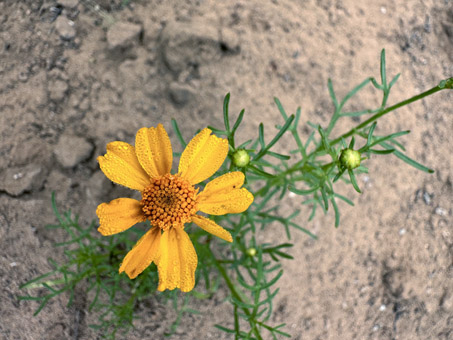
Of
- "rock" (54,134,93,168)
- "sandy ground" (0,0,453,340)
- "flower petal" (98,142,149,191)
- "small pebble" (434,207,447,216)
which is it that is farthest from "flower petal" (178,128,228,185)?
"small pebble" (434,207,447,216)

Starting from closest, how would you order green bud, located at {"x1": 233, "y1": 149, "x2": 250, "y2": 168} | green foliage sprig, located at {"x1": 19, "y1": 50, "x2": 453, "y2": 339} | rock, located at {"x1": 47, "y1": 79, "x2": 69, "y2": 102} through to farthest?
1. green bud, located at {"x1": 233, "y1": 149, "x2": 250, "y2": 168}
2. green foliage sprig, located at {"x1": 19, "y1": 50, "x2": 453, "y2": 339}
3. rock, located at {"x1": 47, "y1": 79, "x2": 69, "y2": 102}

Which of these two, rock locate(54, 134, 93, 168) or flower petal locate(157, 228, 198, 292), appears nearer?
flower petal locate(157, 228, 198, 292)

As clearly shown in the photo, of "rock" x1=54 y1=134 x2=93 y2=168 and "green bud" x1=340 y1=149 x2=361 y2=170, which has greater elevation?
"green bud" x1=340 y1=149 x2=361 y2=170

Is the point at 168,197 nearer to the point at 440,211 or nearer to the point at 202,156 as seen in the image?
the point at 202,156

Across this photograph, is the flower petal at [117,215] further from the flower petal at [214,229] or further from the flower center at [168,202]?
the flower petal at [214,229]

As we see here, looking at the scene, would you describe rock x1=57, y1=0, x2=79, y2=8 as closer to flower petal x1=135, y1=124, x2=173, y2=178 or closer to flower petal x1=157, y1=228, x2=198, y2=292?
flower petal x1=135, y1=124, x2=173, y2=178

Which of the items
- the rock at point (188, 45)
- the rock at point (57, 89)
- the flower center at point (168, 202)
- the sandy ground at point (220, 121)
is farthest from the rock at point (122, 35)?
the flower center at point (168, 202)
